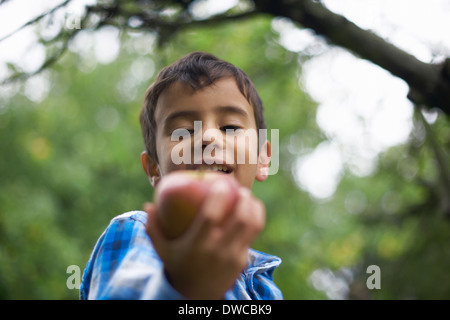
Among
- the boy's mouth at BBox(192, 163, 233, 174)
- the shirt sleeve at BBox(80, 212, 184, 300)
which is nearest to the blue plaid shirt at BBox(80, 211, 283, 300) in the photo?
the shirt sleeve at BBox(80, 212, 184, 300)

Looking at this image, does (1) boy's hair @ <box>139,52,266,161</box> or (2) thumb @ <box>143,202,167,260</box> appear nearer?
(2) thumb @ <box>143,202,167,260</box>

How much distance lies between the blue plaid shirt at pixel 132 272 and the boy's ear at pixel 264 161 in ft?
1.02

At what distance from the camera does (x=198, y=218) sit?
0.67 metres

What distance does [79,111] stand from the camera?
28.0ft

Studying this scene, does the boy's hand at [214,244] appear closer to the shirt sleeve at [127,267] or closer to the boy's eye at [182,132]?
the shirt sleeve at [127,267]

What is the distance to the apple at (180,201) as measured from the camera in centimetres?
70

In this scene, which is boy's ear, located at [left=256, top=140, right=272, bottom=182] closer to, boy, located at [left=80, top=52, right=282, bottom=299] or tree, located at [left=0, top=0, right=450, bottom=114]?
boy, located at [left=80, top=52, right=282, bottom=299]

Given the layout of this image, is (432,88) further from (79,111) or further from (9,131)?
(79,111)

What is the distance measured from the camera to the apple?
0.70m

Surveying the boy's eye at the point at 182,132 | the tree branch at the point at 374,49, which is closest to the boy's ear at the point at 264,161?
the boy's eye at the point at 182,132

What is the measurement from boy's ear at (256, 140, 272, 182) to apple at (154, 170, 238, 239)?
2.19 ft

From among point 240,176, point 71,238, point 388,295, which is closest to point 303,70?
point 388,295

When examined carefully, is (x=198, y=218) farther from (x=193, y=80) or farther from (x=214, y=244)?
(x=193, y=80)

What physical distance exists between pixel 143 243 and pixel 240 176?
0.31 meters
